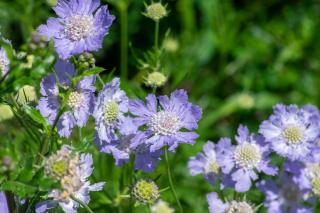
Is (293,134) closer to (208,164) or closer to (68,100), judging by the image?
(208,164)

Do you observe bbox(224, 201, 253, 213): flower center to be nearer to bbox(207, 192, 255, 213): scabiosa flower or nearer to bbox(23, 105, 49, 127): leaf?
bbox(207, 192, 255, 213): scabiosa flower

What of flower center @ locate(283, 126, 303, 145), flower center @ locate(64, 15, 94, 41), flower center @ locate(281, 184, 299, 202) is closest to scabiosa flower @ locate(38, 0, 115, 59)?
flower center @ locate(64, 15, 94, 41)

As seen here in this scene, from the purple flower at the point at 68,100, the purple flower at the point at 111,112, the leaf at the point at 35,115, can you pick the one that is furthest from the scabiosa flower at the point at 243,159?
the leaf at the point at 35,115

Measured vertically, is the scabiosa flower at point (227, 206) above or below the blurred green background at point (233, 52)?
below

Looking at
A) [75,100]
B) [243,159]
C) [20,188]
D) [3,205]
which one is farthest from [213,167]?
[20,188]

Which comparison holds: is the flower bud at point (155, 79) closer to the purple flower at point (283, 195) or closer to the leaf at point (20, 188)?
the purple flower at point (283, 195)

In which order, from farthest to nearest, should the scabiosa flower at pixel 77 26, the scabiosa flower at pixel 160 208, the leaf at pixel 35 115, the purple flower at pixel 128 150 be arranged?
the scabiosa flower at pixel 160 208
the purple flower at pixel 128 150
the scabiosa flower at pixel 77 26
the leaf at pixel 35 115
